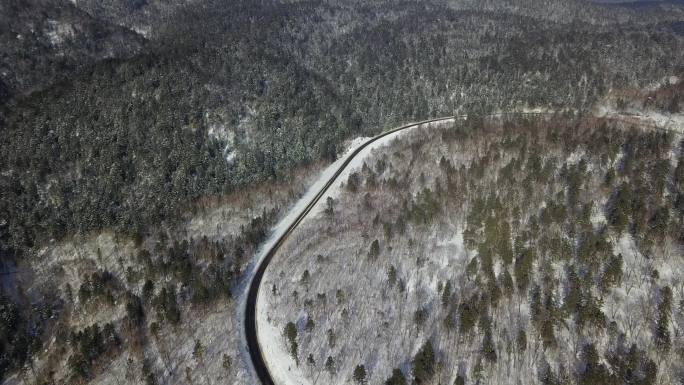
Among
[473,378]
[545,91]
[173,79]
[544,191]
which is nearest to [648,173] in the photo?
[544,191]

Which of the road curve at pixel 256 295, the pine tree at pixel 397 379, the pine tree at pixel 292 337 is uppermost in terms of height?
the pine tree at pixel 292 337

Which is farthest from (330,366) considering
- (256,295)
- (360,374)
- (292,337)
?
(256,295)

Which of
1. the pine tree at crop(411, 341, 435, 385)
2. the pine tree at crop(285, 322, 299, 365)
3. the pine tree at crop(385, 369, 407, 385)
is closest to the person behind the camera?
the pine tree at crop(385, 369, 407, 385)

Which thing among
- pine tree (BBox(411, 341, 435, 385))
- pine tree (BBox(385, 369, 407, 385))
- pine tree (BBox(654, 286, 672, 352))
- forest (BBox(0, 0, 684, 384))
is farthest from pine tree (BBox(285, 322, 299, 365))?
pine tree (BBox(654, 286, 672, 352))

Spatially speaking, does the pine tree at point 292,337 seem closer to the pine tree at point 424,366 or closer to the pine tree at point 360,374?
the pine tree at point 360,374

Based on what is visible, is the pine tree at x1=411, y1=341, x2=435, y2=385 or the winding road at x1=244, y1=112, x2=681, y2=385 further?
the winding road at x1=244, y1=112, x2=681, y2=385

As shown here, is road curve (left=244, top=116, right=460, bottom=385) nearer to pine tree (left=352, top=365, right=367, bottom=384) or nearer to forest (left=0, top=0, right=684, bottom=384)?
forest (left=0, top=0, right=684, bottom=384)

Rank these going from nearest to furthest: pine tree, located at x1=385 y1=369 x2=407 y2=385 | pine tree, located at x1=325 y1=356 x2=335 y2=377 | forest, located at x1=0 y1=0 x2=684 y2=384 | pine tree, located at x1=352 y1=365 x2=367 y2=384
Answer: pine tree, located at x1=385 y1=369 x2=407 y2=385, pine tree, located at x1=352 y1=365 x2=367 y2=384, pine tree, located at x1=325 y1=356 x2=335 y2=377, forest, located at x1=0 y1=0 x2=684 y2=384

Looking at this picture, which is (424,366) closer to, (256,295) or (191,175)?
(256,295)

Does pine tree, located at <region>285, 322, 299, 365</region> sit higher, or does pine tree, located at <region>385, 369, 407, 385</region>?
pine tree, located at <region>285, 322, 299, 365</region>

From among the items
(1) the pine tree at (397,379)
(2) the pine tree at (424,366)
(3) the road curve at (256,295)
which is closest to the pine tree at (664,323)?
(2) the pine tree at (424,366)

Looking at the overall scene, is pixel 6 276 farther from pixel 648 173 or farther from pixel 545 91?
pixel 545 91
